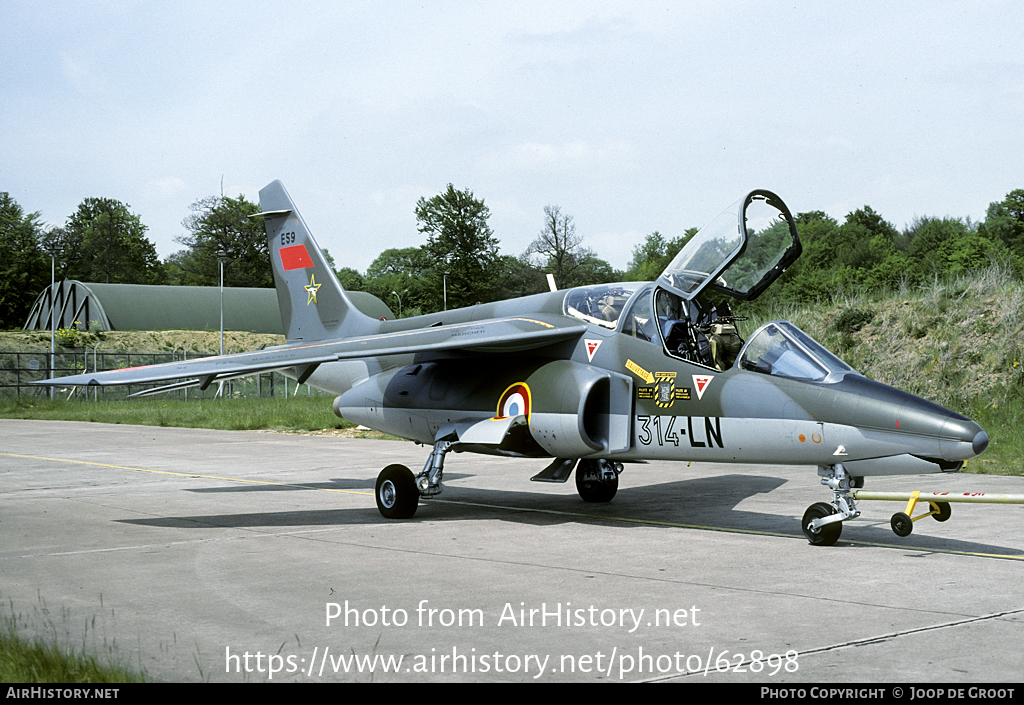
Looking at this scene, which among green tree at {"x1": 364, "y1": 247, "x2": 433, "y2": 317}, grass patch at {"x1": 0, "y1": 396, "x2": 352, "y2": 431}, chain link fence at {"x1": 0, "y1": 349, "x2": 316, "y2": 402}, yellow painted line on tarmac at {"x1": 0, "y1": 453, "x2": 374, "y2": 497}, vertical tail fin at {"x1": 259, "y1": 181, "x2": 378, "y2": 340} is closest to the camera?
yellow painted line on tarmac at {"x1": 0, "y1": 453, "x2": 374, "y2": 497}

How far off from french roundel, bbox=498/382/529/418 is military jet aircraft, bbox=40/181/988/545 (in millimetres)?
20

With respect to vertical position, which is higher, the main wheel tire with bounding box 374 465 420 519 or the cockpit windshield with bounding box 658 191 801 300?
the cockpit windshield with bounding box 658 191 801 300

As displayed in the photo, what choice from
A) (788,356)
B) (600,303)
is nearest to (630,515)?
→ (600,303)

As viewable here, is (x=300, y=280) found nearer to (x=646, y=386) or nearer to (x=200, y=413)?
(x=646, y=386)

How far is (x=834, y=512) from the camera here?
8.62 m

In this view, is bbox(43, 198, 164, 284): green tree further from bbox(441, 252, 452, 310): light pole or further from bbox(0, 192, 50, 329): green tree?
bbox(441, 252, 452, 310): light pole

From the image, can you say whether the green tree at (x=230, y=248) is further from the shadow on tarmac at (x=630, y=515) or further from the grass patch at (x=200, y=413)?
the shadow on tarmac at (x=630, y=515)

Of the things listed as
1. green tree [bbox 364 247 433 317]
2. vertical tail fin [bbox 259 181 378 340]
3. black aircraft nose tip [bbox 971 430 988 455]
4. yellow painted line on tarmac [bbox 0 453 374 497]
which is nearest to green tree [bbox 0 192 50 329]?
green tree [bbox 364 247 433 317]

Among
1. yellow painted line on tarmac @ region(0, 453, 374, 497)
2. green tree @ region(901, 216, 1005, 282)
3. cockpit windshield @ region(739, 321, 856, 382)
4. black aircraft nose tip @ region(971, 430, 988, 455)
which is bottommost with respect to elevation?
yellow painted line on tarmac @ region(0, 453, 374, 497)

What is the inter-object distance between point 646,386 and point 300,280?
7.31 meters

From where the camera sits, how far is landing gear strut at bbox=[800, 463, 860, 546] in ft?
27.8

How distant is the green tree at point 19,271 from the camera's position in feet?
283
